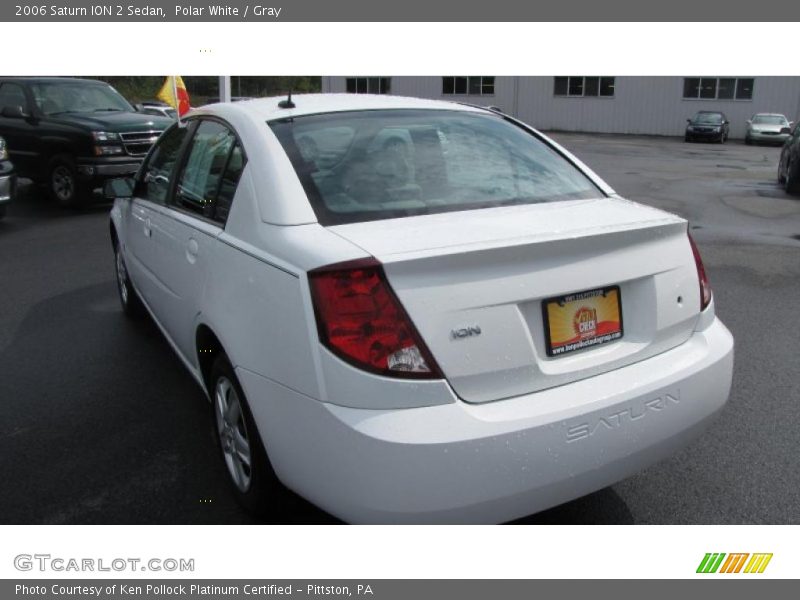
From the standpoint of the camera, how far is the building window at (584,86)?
4059 centimetres

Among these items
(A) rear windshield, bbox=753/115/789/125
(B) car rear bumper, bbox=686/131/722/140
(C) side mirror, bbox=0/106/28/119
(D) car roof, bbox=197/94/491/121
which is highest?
(D) car roof, bbox=197/94/491/121

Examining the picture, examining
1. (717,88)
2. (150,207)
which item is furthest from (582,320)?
(717,88)

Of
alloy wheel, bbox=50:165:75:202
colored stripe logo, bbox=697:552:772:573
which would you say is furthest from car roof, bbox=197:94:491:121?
alloy wheel, bbox=50:165:75:202

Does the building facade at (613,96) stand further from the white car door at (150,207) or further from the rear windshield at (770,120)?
the white car door at (150,207)

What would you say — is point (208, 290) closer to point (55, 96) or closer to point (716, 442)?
point (716, 442)

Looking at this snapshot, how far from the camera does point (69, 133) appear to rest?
11.1 meters

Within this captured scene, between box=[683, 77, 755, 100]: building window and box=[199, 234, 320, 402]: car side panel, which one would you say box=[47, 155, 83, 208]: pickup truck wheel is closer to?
box=[199, 234, 320, 402]: car side panel

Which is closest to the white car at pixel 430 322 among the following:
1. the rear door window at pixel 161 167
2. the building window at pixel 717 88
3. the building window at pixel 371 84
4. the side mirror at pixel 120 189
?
the rear door window at pixel 161 167

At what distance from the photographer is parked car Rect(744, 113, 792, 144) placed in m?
30.8

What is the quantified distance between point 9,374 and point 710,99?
39.9 meters

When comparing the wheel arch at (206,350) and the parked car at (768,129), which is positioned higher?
the wheel arch at (206,350)

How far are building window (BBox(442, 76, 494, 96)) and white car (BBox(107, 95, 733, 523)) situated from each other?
41632 mm

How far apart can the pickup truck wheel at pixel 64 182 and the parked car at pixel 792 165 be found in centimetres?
1201

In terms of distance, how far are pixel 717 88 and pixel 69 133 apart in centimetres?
3540
